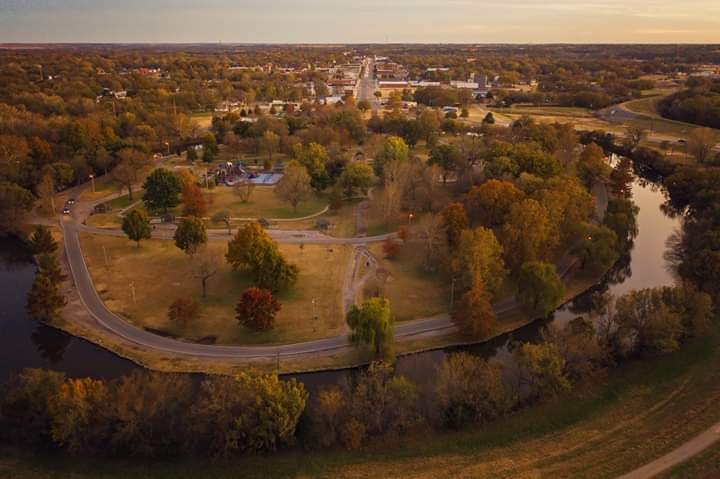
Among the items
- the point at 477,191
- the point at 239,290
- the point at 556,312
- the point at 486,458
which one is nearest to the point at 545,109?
the point at 477,191

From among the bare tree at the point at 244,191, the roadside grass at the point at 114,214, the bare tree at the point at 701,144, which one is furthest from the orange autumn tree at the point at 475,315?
the bare tree at the point at 701,144

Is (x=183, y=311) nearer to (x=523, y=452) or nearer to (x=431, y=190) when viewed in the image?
(x=523, y=452)

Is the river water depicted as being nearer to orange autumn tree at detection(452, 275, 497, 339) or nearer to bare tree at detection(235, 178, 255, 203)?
orange autumn tree at detection(452, 275, 497, 339)

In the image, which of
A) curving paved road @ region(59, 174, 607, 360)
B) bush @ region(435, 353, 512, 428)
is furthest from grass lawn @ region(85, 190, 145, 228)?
bush @ region(435, 353, 512, 428)

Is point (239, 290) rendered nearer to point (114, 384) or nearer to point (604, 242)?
point (114, 384)

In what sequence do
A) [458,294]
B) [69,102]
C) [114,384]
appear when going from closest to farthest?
[114,384] → [458,294] → [69,102]

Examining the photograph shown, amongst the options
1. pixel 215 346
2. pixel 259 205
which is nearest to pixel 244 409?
pixel 215 346

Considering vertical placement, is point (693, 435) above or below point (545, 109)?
below
